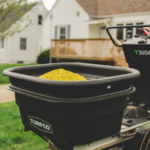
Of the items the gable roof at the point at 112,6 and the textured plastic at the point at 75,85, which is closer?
the textured plastic at the point at 75,85

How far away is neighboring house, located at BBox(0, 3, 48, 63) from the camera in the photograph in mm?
25859

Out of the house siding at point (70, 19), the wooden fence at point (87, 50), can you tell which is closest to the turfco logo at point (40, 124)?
the wooden fence at point (87, 50)

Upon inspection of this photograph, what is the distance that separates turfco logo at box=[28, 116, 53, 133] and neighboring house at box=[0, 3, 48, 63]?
24407 millimetres

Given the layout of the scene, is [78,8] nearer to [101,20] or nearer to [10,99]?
[101,20]

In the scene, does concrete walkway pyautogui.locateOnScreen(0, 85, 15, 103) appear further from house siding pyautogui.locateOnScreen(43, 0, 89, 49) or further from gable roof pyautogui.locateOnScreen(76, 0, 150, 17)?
gable roof pyautogui.locateOnScreen(76, 0, 150, 17)

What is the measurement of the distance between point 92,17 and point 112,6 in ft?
5.32

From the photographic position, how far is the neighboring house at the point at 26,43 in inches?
1018

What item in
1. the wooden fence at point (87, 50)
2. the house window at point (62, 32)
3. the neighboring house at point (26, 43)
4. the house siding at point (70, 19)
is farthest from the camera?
the neighboring house at point (26, 43)

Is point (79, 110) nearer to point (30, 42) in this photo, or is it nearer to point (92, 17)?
point (92, 17)

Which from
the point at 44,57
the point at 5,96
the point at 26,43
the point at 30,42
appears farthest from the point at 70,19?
the point at 5,96

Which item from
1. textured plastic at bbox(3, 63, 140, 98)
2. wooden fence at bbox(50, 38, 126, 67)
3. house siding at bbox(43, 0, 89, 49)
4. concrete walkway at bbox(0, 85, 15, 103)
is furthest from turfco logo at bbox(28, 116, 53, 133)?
house siding at bbox(43, 0, 89, 49)

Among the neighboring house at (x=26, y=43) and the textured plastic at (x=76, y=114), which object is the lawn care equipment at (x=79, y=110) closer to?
the textured plastic at (x=76, y=114)

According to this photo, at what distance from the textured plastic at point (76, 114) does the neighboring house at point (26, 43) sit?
24.6 metres

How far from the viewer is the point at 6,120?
15.7ft
